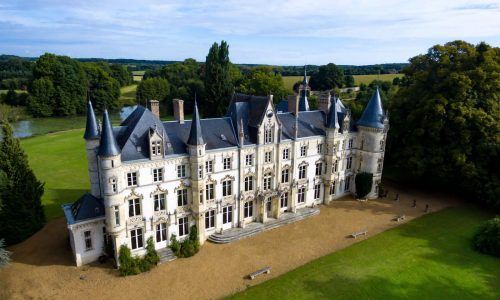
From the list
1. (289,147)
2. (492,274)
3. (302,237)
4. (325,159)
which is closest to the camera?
(492,274)

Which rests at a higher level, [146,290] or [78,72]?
[78,72]

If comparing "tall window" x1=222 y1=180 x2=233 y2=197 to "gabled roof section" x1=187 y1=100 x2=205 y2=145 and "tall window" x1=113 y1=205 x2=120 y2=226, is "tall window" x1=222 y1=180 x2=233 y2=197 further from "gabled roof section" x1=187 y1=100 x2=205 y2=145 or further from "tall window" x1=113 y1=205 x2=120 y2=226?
"tall window" x1=113 y1=205 x2=120 y2=226

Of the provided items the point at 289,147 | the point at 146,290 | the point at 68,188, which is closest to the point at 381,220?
the point at 289,147

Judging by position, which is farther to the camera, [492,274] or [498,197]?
Result: [498,197]

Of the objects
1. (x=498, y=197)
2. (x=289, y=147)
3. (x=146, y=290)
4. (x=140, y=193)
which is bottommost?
(x=146, y=290)

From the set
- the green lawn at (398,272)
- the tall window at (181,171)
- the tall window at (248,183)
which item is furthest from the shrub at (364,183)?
the tall window at (181,171)

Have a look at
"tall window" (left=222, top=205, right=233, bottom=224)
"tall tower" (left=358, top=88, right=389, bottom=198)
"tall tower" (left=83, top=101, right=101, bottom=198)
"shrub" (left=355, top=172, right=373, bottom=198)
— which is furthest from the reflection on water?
"shrub" (left=355, top=172, right=373, bottom=198)

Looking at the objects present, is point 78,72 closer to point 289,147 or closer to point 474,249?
point 289,147

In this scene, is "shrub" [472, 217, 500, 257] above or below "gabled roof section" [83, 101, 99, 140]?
below

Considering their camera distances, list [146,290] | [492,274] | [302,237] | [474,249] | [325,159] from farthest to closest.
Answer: [325,159] → [302,237] → [474,249] → [492,274] → [146,290]
